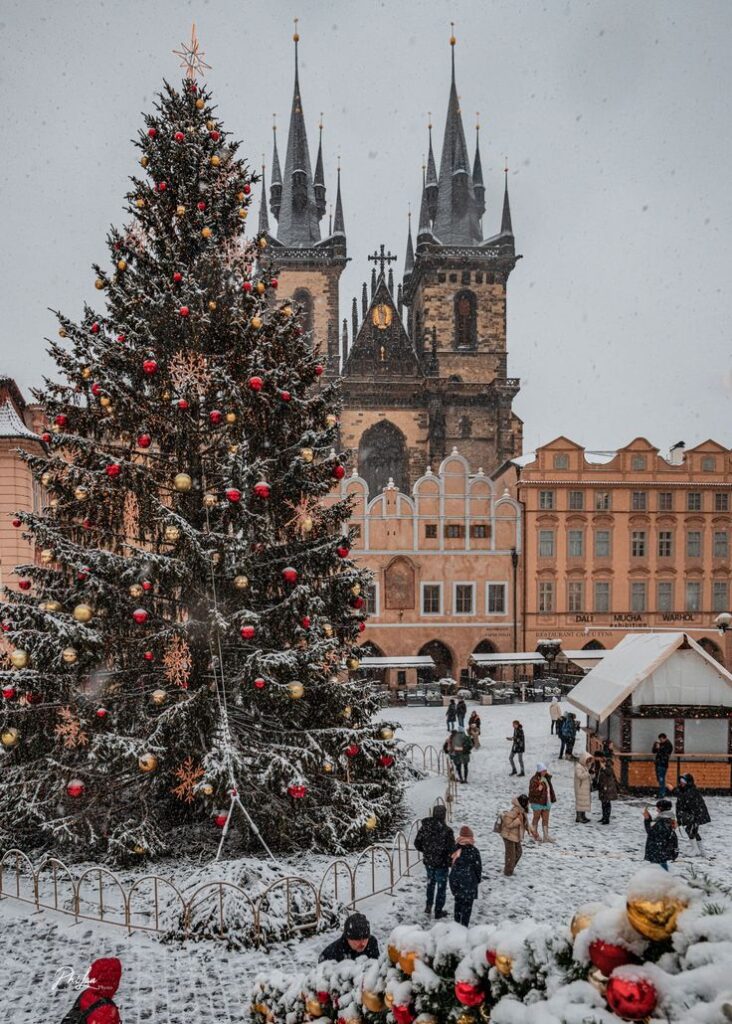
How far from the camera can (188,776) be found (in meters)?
10.2

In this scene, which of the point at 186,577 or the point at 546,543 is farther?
the point at 546,543

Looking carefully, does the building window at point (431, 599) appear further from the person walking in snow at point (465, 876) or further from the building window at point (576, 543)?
the person walking in snow at point (465, 876)

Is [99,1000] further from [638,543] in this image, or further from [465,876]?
[638,543]

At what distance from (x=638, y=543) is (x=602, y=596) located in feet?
10.6

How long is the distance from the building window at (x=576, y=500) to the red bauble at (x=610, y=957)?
34643 millimetres

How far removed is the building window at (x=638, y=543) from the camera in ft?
118

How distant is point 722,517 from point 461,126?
38.3 meters

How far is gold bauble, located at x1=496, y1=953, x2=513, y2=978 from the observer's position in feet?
9.46

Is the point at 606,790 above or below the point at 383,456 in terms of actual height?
below

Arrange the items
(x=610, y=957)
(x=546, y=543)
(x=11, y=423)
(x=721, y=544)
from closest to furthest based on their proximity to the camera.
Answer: (x=610, y=957)
(x=11, y=423)
(x=546, y=543)
(x=721, y=544)

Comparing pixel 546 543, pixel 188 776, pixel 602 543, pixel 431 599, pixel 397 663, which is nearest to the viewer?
pixel 188 776

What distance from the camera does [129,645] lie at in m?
10.5

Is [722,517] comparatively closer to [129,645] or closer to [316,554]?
[316,554]

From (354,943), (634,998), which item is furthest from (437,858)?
(634,998)
